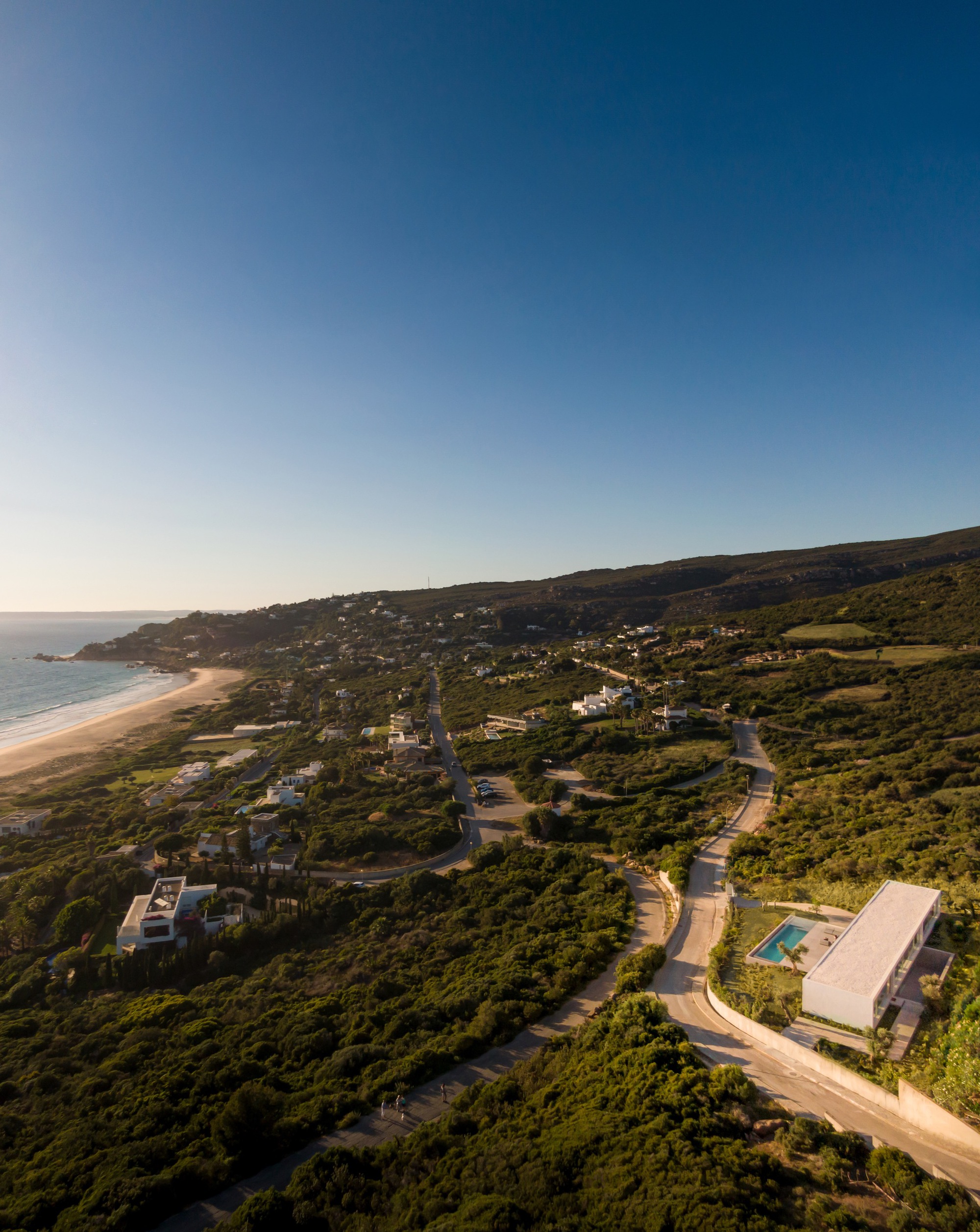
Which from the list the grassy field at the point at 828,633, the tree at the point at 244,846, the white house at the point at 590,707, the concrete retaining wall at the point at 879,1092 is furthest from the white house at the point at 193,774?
the grassy field at the point at 828,633

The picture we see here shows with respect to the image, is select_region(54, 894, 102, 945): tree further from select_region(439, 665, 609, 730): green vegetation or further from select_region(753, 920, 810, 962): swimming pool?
select_region(439, 665, 609, 730): green vegetation

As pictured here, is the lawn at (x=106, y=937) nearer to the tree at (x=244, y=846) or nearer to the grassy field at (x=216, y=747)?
the tree at (x=244, y=846)

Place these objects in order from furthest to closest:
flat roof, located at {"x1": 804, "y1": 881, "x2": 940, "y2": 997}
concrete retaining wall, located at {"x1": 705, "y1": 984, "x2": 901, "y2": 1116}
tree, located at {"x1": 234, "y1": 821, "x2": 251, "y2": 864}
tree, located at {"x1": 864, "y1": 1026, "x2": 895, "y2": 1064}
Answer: tree, located at {"x1": 234, "y1": 821, "x2": 251, "y2": 864} < flat roof, located at {"x1": 804, "y1": 881, "x2": 940, "y2": 997} < tree, located at {"x1": 864, "y1": 1026, "x2": 895, "y2": 1064} < concrete retaining wall, located at {"x1": 705, "y1": 984, "x2": 901, "y2": 1116}

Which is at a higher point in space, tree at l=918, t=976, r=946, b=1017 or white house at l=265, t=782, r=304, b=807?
tree at l=918, t=976, r=946, b=1017

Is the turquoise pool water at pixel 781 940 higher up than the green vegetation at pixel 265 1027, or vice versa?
the turquoise pool water at pixel 781 940

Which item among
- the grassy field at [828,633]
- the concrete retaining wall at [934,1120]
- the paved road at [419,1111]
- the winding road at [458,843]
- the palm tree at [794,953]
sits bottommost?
the winding road at [458,843]

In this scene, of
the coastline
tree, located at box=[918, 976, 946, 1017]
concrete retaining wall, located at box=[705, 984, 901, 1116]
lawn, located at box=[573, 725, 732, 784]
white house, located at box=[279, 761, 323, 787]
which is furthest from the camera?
the coastline

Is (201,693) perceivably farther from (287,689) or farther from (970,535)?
(970,535)

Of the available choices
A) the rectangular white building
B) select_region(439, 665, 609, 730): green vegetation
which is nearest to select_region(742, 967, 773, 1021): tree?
the rectangular white building

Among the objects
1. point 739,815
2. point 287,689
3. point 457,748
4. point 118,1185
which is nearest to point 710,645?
point 457,748
